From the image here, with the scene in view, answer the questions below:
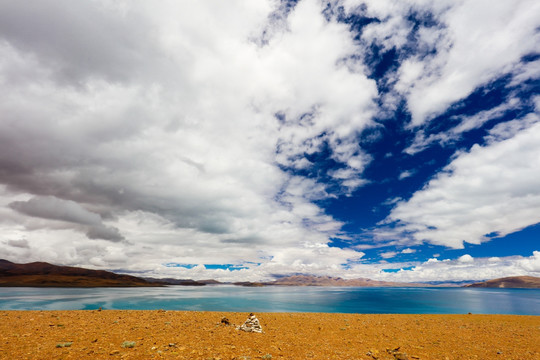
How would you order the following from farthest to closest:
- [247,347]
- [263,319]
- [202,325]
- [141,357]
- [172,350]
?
[263,319], [202,325], [247,347], [172,350], [141,357]

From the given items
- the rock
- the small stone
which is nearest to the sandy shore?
the small stone

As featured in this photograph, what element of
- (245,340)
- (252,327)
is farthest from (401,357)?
(252,327)

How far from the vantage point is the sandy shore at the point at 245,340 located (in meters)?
13.3

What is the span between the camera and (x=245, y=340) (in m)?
16.5

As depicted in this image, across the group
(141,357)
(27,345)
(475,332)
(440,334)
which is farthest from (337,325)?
(27,345)

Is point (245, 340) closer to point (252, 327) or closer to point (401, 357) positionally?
point (252, 327)

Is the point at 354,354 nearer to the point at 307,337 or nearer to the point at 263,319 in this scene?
the point at 307,337

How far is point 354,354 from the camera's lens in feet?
49.2

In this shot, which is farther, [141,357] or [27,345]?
[27,345]

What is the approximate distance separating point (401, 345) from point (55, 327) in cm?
2588

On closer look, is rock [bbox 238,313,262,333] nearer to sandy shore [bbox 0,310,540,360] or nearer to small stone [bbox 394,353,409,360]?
sandy shore [bbox 0,310,540,360]

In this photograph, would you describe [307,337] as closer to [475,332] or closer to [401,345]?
[401,345]

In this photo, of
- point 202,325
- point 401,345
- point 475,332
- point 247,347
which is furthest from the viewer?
point 475,332

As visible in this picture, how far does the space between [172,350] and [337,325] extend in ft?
55.4
